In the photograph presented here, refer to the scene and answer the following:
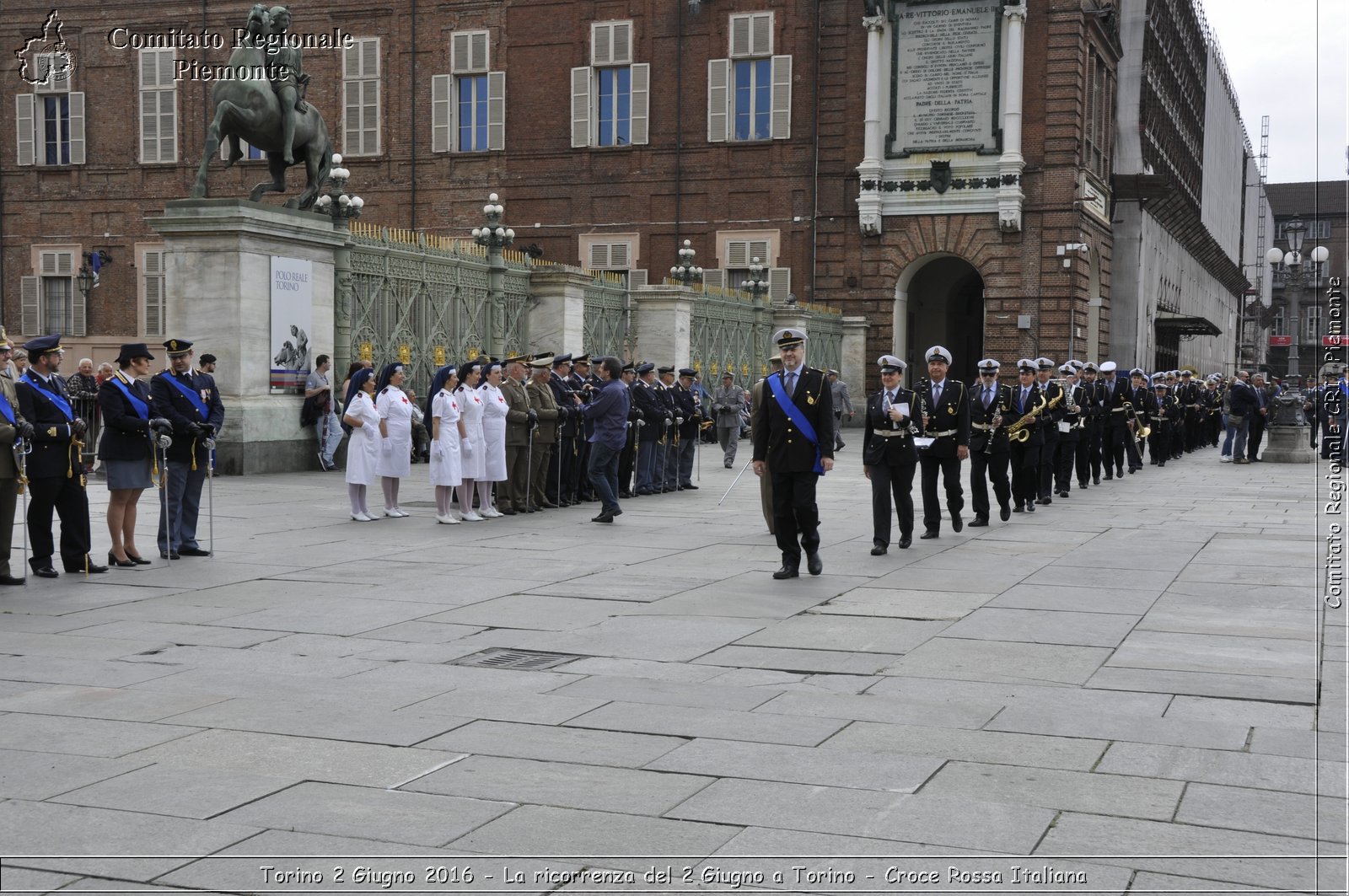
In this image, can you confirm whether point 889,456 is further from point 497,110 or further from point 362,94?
point 362,94

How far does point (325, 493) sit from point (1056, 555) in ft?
29.6

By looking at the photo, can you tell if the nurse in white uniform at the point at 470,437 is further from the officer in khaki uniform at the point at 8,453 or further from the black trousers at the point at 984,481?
the officer in khaki uniform at the point at 8,453

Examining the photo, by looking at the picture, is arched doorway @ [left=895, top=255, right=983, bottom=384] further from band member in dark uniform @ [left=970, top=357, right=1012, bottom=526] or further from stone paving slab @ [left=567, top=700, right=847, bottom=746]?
stone paving slab @ [left=567, top=700, right=847, bottom=746]

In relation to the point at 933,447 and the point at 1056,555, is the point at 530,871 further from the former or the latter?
the point at 933,447

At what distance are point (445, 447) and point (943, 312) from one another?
1230 inches

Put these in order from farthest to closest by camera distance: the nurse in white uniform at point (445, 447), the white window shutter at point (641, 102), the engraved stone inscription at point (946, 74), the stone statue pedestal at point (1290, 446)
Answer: the white window shutter at point (641, 102), the engraved stone inscription at point (946, 74), the stone statue pedestal at point (1290, 446), the nurse in white uniform at point (445, 447)

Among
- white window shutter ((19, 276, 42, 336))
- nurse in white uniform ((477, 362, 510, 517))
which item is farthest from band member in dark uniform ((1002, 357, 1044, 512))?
white window shutter ((19, 276, 42, 336))

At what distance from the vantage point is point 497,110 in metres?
42.9

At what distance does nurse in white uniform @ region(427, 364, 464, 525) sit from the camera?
49.8ft

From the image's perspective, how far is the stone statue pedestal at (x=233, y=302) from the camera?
19391 mm

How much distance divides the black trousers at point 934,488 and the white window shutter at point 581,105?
94.7ft

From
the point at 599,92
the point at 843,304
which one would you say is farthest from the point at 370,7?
the point at 843,304

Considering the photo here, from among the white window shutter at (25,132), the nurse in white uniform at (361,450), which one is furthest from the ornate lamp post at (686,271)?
the white window shutter at (25,132)

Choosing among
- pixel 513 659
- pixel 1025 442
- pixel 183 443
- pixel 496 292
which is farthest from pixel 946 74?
pixel 513 659
